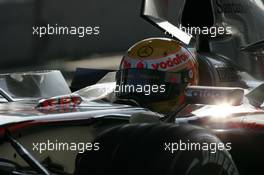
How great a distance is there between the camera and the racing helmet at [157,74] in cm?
318

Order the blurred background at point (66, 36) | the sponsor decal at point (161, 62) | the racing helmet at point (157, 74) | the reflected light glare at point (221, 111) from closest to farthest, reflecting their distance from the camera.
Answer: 1. the reflected light glare at point (221, 111)
2. the racing helmet at point (157, 74)
3. the sponsor decal at point (161, 62)
4. the blurred background at point (66, 36)

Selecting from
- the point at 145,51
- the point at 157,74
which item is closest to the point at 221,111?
the point at 157,74

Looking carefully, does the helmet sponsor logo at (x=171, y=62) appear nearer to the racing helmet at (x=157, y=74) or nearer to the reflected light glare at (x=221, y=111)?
the racing helmet at (x=157, y=74)

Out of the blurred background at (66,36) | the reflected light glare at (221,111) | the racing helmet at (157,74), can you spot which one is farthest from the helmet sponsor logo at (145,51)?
the blurred background at (66,36)

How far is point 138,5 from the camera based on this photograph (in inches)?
319

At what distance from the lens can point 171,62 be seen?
3.33 meters

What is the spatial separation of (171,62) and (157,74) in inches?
4.8

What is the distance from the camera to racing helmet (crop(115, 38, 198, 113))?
3.18m

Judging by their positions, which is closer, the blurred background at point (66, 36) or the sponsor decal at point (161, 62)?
the sponsor decal at point (161, 62)

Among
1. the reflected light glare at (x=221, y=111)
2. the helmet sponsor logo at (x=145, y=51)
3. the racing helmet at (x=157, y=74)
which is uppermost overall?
the helmet sponsor logo at (x=145, y=51)

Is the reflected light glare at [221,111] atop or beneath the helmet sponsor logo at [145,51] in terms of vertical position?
beneath

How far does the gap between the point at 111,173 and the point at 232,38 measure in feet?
5.87

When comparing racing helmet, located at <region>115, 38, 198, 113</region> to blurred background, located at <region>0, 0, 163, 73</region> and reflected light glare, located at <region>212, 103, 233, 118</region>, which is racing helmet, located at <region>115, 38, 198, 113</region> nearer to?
reflected light glare, located at <region>212, 103, 233, 118</region>

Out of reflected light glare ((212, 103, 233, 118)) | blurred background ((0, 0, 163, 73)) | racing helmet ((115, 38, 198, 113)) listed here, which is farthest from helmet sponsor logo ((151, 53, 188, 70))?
blurred background ((0, 0, 163, 73))
